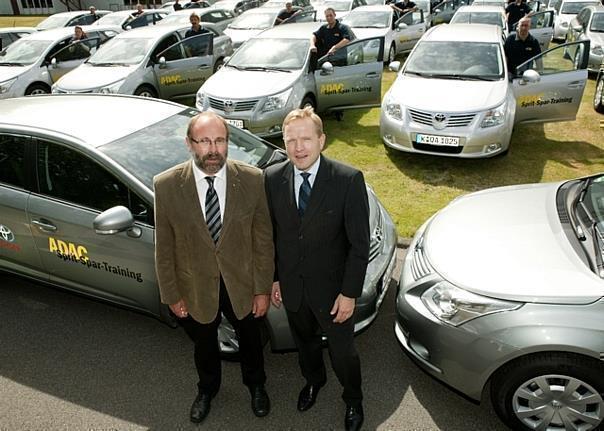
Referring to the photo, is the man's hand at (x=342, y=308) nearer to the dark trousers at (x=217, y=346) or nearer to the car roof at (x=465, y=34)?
the dark trousers at (x=217, y=346)

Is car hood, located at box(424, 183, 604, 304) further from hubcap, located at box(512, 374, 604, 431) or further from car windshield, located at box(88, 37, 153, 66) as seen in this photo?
car windshield, located at box(88, 37, 153, 66)

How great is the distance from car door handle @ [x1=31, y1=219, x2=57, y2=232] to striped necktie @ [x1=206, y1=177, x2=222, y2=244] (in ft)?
5.56

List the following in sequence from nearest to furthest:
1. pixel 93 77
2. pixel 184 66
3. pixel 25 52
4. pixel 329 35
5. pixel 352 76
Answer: pixel 352 76, pixel 329 35, pixel 93 77, pixel 184 66, pixel 25 52

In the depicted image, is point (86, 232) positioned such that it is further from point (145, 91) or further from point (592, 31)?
point (592, 31)

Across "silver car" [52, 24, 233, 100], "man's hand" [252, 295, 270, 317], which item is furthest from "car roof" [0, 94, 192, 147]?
"silver car" [52, 24, 233, 100]

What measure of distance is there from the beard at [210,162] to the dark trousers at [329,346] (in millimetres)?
847

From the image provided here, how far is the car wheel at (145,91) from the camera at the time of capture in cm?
907

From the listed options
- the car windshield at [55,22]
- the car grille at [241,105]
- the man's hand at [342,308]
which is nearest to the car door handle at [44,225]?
the man's hand at [342,308]

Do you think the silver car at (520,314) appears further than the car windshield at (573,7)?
No

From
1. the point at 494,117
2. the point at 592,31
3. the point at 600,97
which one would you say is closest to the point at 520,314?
A: the point at 494,117

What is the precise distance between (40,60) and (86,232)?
875 cm

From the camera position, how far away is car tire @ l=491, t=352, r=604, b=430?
8.38ft

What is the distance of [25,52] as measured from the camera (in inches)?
420

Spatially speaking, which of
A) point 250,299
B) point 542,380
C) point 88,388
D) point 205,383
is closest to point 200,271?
point 250,299
